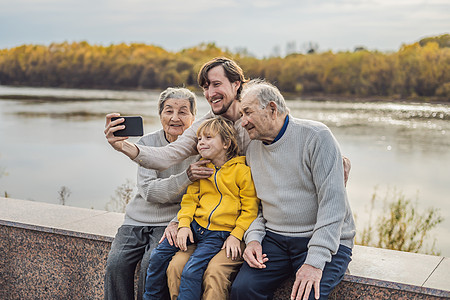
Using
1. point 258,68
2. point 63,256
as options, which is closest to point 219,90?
point 63,256

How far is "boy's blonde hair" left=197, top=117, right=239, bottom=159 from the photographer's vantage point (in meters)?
2.68

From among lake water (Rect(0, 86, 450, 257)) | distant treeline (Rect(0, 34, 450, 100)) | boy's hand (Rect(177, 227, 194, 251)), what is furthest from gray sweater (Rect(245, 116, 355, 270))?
distant treeline (Rect(0, 34, 450, 100))

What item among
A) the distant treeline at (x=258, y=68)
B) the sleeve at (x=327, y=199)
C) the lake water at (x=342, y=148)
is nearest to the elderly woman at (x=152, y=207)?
the sleeve at (x=327, y=199)

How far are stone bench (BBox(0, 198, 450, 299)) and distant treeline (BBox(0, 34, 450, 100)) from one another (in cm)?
1035

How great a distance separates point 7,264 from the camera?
3.46 meters

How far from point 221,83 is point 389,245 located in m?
2.67

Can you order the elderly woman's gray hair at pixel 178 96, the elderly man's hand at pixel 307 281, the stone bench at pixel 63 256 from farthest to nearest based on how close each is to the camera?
the elderly woman's gray hair at pixel 178 96, the stone bench at pixel 63 256, the elderly man's hand at pixel 307 281

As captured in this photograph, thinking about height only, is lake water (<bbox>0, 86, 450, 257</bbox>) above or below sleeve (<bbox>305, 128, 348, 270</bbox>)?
below

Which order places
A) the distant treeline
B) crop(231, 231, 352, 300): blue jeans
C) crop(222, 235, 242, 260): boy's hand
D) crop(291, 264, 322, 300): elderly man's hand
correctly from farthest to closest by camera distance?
1. the distant treeline
2. crop(222, 235, 242, 260): boy's hand
3. crop(231, 231, 352, 300): blue jeans
4. crop(291, 264, 322, 300): elderly man's hand

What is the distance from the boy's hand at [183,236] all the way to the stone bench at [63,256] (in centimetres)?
52

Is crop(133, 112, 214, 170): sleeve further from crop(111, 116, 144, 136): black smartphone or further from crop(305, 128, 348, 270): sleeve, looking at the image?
crop(305, 128, 348, 270): sleeve

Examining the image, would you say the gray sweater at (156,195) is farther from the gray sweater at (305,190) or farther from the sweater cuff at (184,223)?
the gray sweater at (305,190)

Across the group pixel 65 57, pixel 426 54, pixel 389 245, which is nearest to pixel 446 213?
pixel 389 245

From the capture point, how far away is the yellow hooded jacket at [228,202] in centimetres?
261
